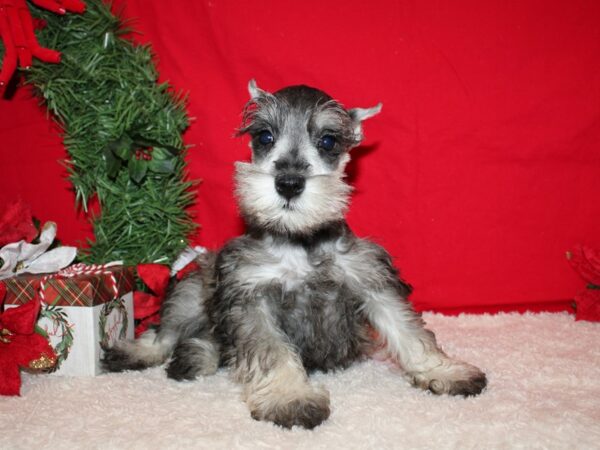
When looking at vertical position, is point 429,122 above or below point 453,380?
above

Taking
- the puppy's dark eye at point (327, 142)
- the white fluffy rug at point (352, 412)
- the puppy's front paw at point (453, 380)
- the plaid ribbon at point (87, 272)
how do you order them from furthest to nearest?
the plaid ribbon at point (87, 272) < the puppy's dark eye at point (327, 142) < the puppy's front paw at point (453, 380) < the white fluffy rug at point (352, 412)

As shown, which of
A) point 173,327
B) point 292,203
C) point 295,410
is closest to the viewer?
point 295,410

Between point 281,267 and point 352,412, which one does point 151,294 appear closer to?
point 281,267

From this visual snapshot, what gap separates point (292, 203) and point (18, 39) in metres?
1.83

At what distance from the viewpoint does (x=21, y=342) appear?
2484 millimetres

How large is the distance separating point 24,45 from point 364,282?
2.07 m

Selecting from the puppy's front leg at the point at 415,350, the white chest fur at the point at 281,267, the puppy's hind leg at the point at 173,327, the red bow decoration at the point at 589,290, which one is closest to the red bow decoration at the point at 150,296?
the puppy's hind leg at the point at 173,327

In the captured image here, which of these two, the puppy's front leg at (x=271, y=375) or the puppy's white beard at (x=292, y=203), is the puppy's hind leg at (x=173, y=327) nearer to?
the puppy's front leg at (x=271, y=375)

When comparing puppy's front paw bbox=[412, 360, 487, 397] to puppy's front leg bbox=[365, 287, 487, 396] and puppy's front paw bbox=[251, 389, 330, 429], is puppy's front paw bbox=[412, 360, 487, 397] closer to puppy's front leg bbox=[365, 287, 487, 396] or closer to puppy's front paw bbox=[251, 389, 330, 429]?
puppy's front leg bbox=[365, 287, 487, 396]

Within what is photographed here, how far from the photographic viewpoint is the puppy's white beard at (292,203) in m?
2.12

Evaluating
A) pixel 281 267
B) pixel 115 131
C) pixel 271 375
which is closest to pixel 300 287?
pixel 281 267

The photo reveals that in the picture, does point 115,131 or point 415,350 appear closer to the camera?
point 415,350

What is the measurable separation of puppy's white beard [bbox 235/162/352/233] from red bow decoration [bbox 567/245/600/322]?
1886 millimetres

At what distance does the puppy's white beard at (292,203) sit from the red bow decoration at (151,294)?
0.96 metres
